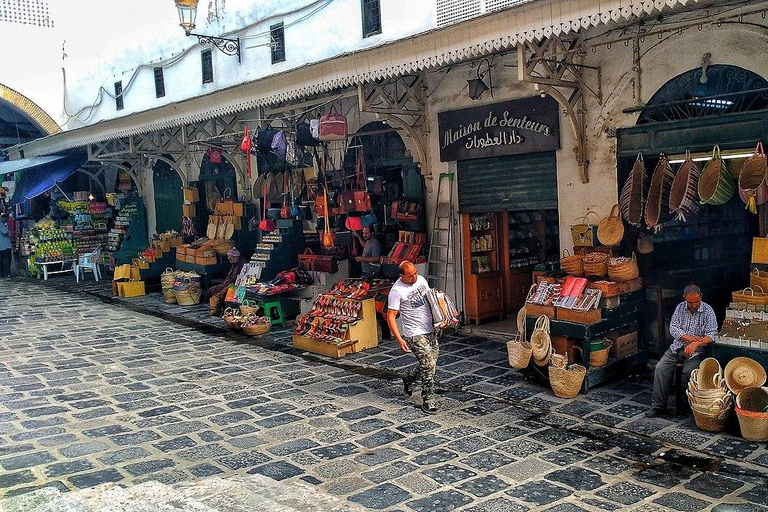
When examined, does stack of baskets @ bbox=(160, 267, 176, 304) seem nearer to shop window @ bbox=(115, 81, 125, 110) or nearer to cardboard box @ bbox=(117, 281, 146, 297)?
cardboard box @ bbox=(117, 281, 146, 297)

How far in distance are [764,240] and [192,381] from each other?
22.2ft

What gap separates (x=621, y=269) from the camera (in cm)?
793

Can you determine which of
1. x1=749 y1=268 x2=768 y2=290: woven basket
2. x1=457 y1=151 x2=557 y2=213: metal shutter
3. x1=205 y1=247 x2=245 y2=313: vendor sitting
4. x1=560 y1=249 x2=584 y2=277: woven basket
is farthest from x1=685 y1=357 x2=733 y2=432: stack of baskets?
x1=205 y1=247 x2=245 y2=313: vendor sitting

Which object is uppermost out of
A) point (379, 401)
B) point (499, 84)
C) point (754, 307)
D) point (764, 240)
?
point (499, 84)

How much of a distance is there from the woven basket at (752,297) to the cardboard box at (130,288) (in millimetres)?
13714

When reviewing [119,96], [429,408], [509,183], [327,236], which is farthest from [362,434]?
[119,96]

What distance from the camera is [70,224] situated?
21.5m

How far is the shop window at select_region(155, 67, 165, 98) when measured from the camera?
2014 centimetres

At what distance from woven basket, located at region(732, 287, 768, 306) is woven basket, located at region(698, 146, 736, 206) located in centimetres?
103

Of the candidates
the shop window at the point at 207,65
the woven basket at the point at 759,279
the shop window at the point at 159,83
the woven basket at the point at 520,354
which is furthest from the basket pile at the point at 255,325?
the shop window at the point at 159,83

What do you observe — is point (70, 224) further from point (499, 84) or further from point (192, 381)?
point (499, 84)

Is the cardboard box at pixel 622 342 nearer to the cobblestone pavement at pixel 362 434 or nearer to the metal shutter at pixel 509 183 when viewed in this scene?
the cobblestone pavement at pixel 362 434

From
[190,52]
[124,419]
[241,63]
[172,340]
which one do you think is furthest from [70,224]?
[124,419]

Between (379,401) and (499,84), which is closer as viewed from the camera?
(379,401)
